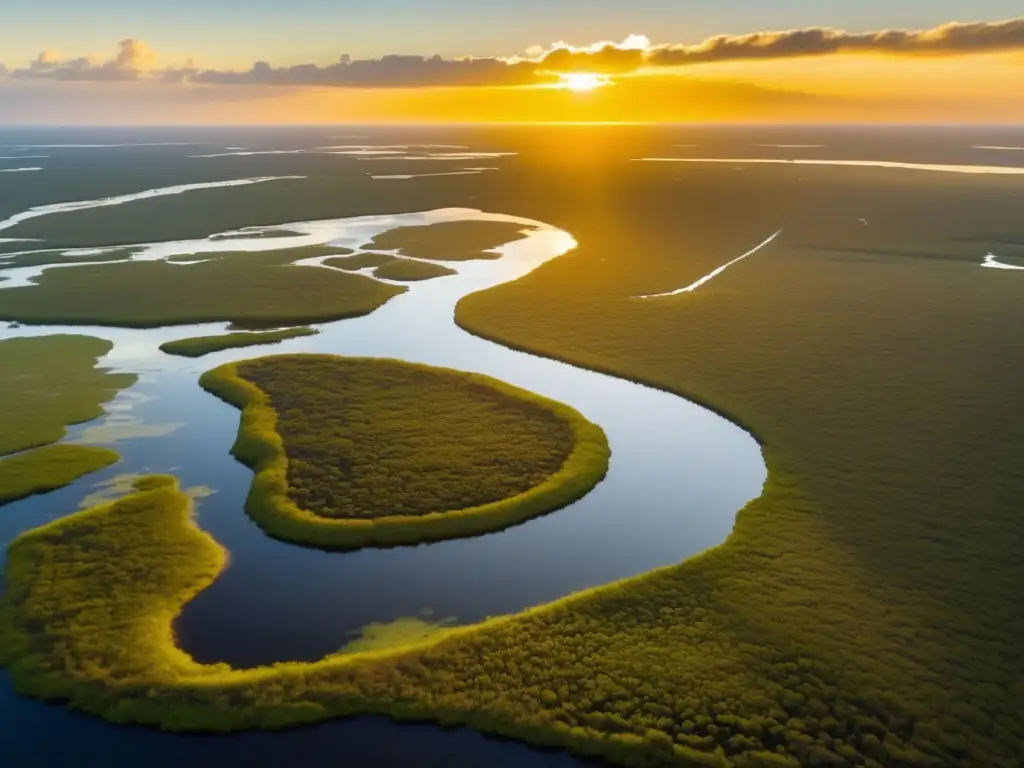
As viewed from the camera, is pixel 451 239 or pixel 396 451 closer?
pixel 396 451

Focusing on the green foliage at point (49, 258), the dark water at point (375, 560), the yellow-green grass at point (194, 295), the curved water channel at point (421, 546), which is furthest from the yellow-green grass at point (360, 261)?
the dark water at point (375, 560)

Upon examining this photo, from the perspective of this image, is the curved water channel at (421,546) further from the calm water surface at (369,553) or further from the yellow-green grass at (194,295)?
the yellow-green grass at (194,295)

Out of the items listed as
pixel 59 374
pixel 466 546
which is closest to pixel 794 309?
pixel 466 546

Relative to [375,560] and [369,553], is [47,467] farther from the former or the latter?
[375,560]

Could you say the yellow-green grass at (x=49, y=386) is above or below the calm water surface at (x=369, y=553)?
above

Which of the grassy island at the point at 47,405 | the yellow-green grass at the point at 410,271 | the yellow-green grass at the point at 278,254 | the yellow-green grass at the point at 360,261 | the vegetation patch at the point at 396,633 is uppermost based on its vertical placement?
the yellow-green grass at the point at 278,254

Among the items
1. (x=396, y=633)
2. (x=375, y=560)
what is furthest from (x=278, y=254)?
(x=396, y=633)

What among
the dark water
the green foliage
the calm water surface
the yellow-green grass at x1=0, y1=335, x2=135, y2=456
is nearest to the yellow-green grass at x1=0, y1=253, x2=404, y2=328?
the green foliage
